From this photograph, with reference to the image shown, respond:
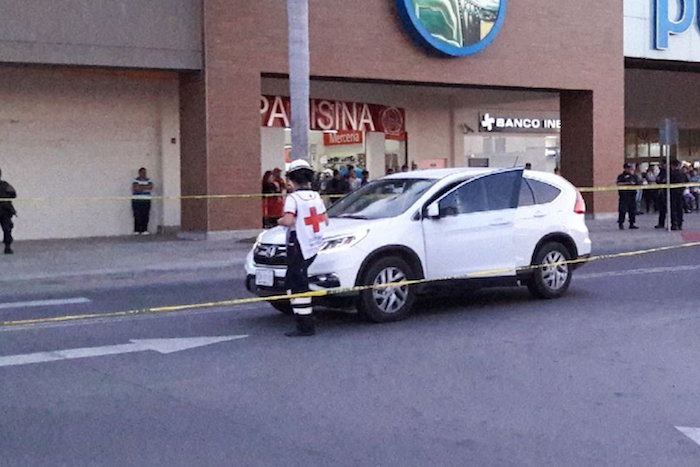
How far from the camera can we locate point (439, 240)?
11.3 metres

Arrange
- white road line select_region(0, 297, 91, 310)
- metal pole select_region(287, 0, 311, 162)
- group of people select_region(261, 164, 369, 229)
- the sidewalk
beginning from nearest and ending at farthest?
white road line select_region(0, 297, 91, 310)
the sidewalk
metal pole select_region(287, 0, 311, 162)
group of people select_region(261, 164, 369, 229)

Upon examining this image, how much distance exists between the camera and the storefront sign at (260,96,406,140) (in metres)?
26.7

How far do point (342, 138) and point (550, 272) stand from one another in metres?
18.9

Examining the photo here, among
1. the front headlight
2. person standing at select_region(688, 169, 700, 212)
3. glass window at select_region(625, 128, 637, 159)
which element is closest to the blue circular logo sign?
person standing at select_region(688, 169, 700, 212)

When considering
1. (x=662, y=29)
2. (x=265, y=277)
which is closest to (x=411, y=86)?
(x=662, y=29)

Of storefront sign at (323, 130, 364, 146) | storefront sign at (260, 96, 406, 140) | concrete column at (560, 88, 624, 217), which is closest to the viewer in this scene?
storefront sign at (260, 96, 406, 140)

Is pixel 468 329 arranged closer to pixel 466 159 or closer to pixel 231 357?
pixel 231 357

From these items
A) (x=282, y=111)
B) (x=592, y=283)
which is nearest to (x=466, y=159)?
(x=282, y=111)

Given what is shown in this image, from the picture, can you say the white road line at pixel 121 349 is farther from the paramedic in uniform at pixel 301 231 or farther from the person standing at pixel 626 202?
the person standing at pixel 626 202

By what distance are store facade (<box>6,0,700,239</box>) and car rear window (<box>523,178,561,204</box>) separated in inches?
362

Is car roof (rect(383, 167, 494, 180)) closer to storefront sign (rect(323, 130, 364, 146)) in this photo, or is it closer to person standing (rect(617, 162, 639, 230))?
person standing (rect(617, 162, 639, 230))

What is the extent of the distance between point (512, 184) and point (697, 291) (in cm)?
321

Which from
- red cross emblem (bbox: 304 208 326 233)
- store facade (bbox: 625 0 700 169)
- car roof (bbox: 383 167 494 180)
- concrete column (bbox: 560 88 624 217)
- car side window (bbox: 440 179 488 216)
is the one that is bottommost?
red cross emblem (bbox: 304 208 326 233)

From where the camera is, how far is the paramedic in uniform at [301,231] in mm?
9883
